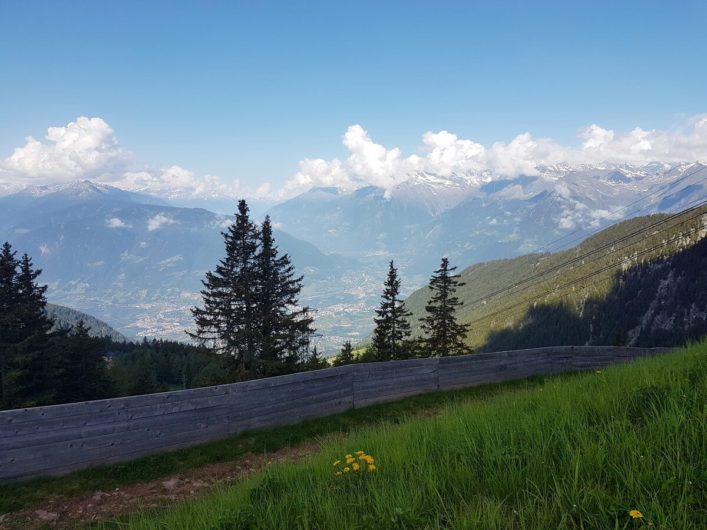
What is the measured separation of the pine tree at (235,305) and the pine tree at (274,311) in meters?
0.66

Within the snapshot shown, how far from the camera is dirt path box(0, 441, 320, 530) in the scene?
6.70 metres

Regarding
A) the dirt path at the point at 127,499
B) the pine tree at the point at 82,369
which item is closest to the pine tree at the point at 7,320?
the pine tree at the point at 82,369

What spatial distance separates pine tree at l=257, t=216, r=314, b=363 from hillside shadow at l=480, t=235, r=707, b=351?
486ft

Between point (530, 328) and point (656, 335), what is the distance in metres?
44.6

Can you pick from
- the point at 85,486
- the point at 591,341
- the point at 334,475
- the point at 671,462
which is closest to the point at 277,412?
the point at 85,486

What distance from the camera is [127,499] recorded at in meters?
7.48

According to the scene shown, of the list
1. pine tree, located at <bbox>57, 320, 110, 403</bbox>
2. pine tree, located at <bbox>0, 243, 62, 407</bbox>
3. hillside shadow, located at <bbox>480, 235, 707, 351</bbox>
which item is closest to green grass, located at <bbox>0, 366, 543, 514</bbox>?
pine tree, located at <bbox>0, 243, 62, 407</bbox>

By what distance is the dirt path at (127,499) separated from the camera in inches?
264

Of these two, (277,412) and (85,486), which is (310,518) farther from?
(277,412)

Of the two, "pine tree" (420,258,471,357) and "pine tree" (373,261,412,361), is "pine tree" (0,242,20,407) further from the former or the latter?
"pine tree" (420,258,471,357)

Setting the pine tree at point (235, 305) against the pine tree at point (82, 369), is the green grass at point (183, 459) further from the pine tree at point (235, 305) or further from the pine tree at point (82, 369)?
the pine tree at point (82, 369)

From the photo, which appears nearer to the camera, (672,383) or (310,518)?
(310,518)

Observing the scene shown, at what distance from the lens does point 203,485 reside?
7.95 meters

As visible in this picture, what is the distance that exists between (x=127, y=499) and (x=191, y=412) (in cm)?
236
